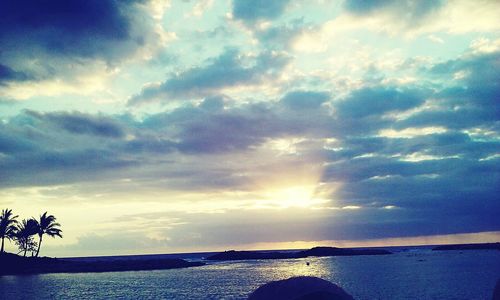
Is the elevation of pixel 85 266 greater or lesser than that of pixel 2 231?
lesser

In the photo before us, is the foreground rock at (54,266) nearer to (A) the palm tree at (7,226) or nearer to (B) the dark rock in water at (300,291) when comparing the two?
(A) the palm tree at (7,226)

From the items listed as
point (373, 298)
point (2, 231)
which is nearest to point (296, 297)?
point (373, 298)

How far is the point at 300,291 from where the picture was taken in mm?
18062

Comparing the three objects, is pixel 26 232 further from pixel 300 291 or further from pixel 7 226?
pixel 300 291

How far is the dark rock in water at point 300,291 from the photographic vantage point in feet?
59.4

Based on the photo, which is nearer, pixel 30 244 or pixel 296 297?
pixel 296 297

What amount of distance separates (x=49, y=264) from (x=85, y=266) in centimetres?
1497

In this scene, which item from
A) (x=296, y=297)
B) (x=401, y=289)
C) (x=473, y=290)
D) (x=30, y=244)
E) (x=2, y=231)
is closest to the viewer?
(x=296, y=297)

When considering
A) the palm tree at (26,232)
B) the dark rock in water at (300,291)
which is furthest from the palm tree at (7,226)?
the dark rock in water at (300,291)

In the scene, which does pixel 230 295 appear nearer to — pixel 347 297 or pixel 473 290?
pixel 473 290

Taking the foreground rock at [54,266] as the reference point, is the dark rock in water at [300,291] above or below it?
below

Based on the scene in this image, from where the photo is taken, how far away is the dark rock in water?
1809 centimetres

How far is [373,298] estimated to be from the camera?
157 feet

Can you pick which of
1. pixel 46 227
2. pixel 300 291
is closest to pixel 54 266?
pixel 46 227
